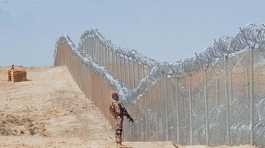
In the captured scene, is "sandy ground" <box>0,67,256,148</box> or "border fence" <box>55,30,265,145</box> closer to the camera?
"border fence" <box>55,30,265,145</box>

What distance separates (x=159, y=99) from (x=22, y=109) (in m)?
12.3

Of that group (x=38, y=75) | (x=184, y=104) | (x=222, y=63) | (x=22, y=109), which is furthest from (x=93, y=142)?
(x=38, y=75)

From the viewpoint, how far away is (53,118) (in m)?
24.0

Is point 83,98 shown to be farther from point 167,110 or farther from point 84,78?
point 167,110

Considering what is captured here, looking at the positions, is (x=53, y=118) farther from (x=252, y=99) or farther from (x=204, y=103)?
(x=252, y=99)

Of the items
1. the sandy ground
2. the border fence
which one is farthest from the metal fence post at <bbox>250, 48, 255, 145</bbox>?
the sandy ground

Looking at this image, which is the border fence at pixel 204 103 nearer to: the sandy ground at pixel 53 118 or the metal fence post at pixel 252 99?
the metal fence post at pixel 252 99

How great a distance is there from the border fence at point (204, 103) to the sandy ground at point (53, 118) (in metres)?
0.89

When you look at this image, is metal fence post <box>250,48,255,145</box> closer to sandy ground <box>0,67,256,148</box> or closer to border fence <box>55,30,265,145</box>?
border fence <box>55,30,265,145</box>

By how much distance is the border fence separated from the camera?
11938 mm

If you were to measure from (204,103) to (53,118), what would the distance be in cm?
1147

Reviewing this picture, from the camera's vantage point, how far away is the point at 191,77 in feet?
45.1

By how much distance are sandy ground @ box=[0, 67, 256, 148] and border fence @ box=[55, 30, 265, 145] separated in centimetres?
89

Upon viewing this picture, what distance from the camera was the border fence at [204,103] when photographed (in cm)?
1194
